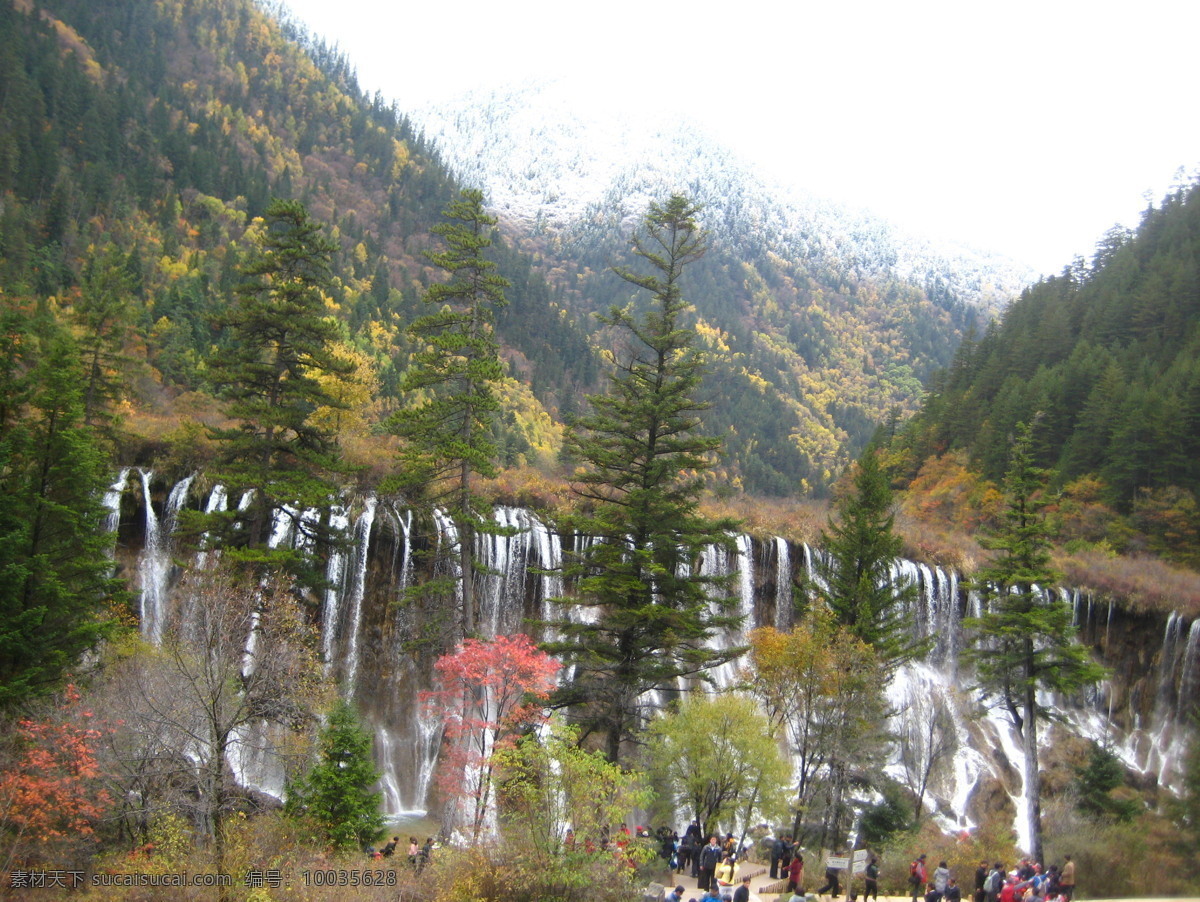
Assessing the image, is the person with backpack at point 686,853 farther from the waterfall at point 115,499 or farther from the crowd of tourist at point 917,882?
the waterfall at point 115,499

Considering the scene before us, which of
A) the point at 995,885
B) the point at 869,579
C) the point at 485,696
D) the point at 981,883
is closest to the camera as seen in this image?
the point at 995,885

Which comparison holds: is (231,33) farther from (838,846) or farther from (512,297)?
(838,846)

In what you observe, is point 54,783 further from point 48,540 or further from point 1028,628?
point 1028,628

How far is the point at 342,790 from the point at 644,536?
405 inches

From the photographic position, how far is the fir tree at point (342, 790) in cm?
1820

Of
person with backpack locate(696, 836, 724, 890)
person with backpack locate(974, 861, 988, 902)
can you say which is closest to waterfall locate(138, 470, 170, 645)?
person with backpack locate(696, 836, 724, 890)

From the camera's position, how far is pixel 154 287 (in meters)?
72.2

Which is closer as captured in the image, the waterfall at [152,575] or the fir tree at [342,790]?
the fir tree at [342,790]

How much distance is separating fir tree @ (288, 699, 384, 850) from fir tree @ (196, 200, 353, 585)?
5877 mm

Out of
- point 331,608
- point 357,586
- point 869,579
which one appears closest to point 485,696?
point 331,608

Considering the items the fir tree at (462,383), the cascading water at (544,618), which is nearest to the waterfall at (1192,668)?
the cascading water at (544,618)

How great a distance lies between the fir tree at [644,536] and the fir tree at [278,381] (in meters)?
8.27

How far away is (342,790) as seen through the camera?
18.5 meters

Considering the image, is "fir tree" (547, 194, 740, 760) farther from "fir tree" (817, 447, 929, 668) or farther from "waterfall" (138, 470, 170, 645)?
"waterfall" (138, 470, 170, 645)
